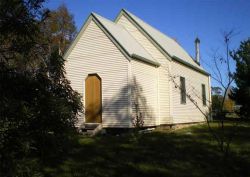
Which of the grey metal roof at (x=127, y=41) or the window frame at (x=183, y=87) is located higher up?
the grey metal roof at (x=127, y=41)

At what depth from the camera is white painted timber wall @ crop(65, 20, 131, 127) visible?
62.2ft

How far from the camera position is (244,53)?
109 ft

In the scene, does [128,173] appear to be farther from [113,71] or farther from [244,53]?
[244,53]

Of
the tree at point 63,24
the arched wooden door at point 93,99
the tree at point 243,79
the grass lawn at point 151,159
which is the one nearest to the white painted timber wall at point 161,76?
the arched wooden door at point 93,99

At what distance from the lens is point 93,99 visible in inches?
786

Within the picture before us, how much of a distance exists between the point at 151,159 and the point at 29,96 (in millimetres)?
5957

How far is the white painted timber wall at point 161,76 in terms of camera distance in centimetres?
2203

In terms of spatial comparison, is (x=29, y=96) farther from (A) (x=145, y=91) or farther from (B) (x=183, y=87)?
(B) (x=183, y=87)

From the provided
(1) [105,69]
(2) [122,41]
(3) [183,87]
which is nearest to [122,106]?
(1) [105,69]

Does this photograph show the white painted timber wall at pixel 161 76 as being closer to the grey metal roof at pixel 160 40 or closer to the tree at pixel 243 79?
the grey metal roof at pixel 160 40

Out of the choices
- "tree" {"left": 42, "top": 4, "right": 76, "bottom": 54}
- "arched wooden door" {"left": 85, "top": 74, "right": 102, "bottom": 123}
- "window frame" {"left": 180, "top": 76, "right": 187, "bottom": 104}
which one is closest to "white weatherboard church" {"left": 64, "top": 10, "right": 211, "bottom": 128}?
"arched wooden door" {"left": 85, "top": 74, "right": 102, "bottom": 123}

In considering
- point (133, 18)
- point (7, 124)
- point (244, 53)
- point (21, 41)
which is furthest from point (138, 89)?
point (244, 53)

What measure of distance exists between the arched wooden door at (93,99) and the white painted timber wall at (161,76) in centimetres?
384

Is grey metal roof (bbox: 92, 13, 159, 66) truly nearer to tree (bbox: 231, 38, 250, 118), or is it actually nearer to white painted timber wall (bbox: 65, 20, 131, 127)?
white painted timber wall (bbox: 65, 20, 131, 127)
